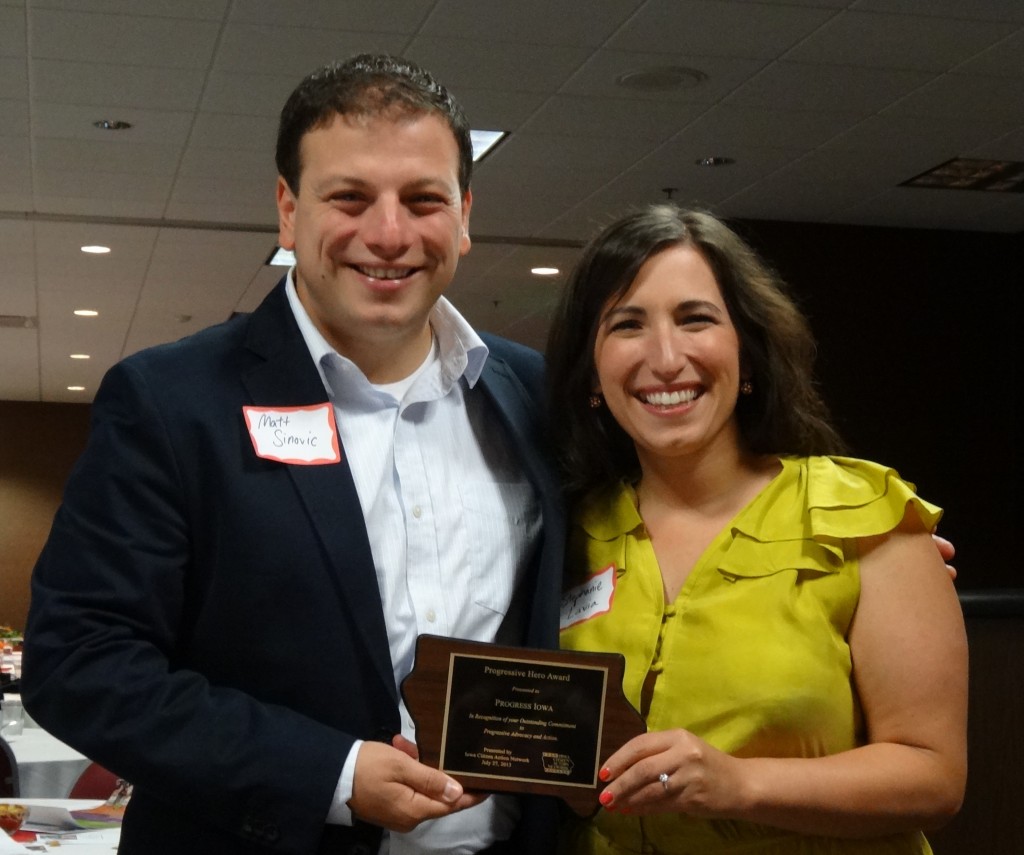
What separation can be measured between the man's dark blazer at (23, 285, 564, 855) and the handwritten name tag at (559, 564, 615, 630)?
412 millimetres

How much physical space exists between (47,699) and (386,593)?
47 centimetres

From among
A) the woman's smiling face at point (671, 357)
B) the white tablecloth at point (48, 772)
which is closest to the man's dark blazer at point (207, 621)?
the woman's smiling face at point (671, 357)

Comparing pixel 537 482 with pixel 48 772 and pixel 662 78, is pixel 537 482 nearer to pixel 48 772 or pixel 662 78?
pixel 48 772

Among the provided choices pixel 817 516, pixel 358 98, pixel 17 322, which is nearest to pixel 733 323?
pixel 817 516

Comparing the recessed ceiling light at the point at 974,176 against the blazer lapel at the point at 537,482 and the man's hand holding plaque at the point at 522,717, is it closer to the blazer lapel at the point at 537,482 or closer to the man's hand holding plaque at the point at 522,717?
the blazer lapel at the point at 537,482

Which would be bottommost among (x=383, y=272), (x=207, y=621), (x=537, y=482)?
(x=207, y=621)

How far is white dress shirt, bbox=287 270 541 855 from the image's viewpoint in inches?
77.0

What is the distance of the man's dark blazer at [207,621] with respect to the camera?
175cm

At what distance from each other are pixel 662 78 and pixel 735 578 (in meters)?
4.57

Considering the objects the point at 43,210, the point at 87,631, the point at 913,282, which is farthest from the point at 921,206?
the point at 87,631

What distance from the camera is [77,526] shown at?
180cm

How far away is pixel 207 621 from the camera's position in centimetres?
183

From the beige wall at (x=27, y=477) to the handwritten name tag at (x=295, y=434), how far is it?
18.3 metres

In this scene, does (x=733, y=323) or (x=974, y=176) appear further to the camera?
(x=974, y=176)
